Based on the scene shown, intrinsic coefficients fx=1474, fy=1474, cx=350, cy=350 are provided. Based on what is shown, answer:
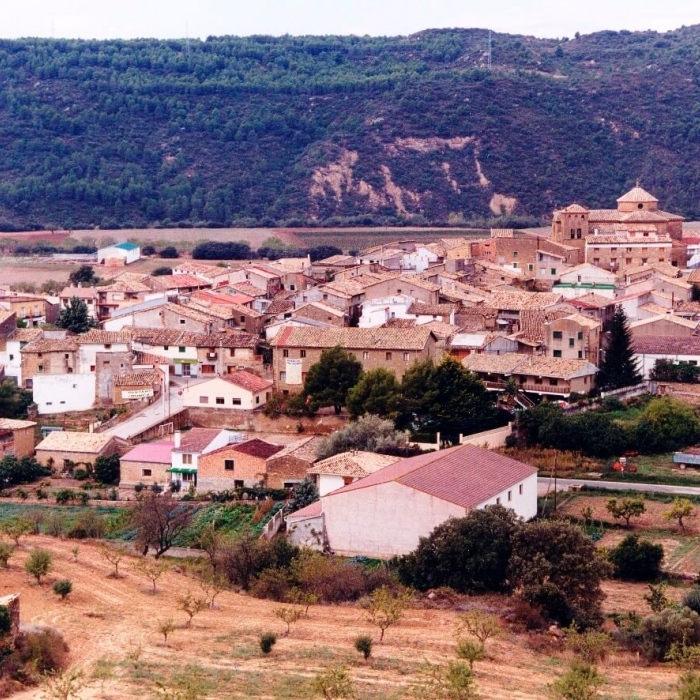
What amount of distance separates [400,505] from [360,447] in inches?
227

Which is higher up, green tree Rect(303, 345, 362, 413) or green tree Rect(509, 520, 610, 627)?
green tree Rect(303, 345, 362, 413)

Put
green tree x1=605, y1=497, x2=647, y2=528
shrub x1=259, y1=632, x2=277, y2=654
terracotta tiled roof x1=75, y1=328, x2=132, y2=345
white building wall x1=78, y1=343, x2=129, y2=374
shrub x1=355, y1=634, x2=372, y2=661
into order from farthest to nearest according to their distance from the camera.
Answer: terracotta tiled roof x1=75, y1=328, x2=132, y2=345 → white building wall x1=78, y1=343, x2=129, y2=374 → green tree x1=605, y1=497, x2=647, y2=528 → shrub x1=259, y1=632, x2=277, y2=654 → shrub x1=355, y1=634, x2=372, y2=661

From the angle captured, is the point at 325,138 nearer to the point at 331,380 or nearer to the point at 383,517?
the point at 331,380

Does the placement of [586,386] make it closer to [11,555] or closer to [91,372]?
[91,372]

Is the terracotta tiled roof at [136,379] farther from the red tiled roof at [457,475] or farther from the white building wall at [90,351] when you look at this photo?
the red tiled roof at [457,475]

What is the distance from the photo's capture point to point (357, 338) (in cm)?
3978

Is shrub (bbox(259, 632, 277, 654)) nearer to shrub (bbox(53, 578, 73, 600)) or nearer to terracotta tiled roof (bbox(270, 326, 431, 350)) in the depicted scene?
shrub (bbox(53, 578, 73, 600))

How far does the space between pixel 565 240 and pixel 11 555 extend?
3346 cm

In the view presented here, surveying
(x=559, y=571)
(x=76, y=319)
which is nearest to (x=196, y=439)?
(x=559, y=571)

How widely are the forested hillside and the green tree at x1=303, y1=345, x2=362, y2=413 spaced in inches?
1768

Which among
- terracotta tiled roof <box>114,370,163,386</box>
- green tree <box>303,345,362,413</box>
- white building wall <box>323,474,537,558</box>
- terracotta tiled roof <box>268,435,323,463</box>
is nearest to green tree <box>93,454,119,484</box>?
terracotta tiled roof <box>268,435,323,463</box>

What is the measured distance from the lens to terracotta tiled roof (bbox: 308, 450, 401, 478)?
99.7 feet

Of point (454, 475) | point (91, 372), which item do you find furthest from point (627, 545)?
point (91, 372)

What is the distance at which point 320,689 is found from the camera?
18.8 meters
